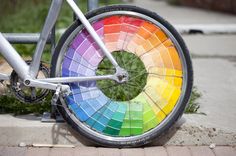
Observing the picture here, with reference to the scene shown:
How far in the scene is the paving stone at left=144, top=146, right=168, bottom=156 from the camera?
3.41m

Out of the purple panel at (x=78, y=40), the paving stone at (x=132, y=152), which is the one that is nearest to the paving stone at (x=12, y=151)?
the paving stone at (x=132, y=152)

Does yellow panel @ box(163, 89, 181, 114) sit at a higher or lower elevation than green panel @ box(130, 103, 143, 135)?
higher

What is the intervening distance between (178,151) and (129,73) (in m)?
0.70

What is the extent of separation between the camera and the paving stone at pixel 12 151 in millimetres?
3424

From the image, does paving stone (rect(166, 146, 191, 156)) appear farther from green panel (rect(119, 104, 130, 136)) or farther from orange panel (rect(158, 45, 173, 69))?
orange panel (rect(158, 45, 173, 69))

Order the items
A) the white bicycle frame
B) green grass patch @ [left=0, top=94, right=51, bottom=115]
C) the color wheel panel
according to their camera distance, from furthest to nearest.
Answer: green grass patch @ [left=0, top=94, right=51, bottom=115]
the color wheel panel
the white bicycle frame

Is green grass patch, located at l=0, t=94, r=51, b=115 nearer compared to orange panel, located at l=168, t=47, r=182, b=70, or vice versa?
orange panel, located at l=168, t=47, r=182, b=70

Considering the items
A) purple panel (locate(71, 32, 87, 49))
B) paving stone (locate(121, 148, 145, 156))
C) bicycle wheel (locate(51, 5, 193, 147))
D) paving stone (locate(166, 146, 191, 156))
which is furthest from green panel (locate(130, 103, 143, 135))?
purple panel (locate(71, 32, 87, 49))

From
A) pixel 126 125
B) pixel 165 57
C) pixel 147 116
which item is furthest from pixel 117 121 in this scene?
pixel 165 57

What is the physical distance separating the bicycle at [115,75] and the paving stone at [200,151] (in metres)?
0.30

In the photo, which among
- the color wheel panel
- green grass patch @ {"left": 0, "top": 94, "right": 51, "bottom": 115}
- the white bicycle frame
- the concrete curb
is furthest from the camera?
green grass patch @ {"left": 0, "top": 94, "right": 51, "bottom": 115}

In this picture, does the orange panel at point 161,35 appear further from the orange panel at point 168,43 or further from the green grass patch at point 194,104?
the green grass patch at point 194,104

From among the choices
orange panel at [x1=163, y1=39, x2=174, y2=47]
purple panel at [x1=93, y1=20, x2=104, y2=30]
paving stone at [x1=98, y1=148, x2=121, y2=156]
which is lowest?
paving stone at [x1=98, y1=148, x2=121, y2=156]

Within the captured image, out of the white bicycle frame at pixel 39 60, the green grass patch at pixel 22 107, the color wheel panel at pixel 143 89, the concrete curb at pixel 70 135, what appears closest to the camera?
the white bicycle frame at pixel 39 60
